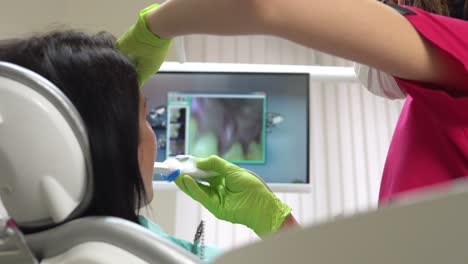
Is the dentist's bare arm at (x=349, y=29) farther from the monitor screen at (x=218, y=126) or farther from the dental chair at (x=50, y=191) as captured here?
Answer: the monitor screen at (x=218, y=126)

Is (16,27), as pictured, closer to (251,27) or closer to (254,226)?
(254,226)

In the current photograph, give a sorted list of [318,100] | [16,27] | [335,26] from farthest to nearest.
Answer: [318,100] → [16,27] → [335,26]

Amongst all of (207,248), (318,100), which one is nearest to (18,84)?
→ (207,248)

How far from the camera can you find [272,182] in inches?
72.6

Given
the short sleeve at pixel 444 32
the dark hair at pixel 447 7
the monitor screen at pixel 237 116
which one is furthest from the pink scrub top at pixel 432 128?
the monitor screen at pixel 237 116

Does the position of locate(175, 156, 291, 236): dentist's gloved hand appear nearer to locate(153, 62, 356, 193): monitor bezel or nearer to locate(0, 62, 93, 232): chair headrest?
locate(0, 62, 93, 232): chair headrest

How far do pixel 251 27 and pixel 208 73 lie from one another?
129cm

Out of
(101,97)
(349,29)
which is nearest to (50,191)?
(101,97)

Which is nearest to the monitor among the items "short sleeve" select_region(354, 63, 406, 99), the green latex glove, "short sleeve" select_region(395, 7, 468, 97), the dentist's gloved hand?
the dentist's gloved hand

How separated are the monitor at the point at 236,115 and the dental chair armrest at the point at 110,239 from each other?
1.28 m

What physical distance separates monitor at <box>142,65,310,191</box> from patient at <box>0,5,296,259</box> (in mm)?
911

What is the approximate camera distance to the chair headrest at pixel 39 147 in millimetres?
567

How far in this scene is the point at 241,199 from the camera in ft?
3.81

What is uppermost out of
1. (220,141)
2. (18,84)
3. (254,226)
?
(18,84)
